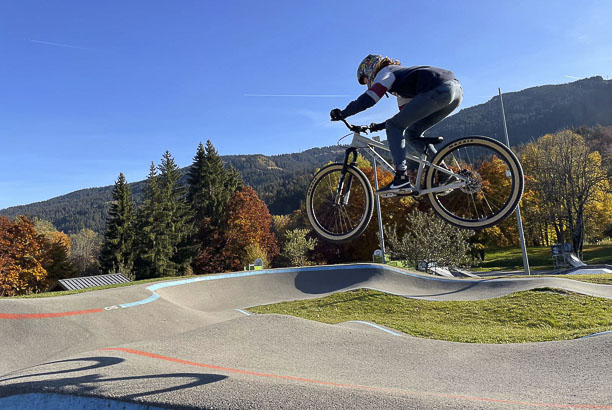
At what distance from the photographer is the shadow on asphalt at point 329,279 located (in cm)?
2064

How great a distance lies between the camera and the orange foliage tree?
3831 cm

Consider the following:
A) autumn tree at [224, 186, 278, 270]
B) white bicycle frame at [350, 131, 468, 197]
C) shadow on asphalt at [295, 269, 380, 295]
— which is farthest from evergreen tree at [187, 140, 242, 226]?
white bicycle frame at [350, 131, 468, 197]

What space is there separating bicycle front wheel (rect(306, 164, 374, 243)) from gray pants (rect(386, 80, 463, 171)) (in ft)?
2.50

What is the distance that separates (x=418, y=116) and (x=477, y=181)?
1028mm

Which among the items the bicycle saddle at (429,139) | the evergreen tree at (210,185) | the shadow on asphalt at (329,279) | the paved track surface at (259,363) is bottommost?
the shadow on asphalt at (329,279)

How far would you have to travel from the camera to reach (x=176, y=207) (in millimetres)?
46500

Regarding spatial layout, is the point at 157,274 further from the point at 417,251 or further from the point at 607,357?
the point at 607,357

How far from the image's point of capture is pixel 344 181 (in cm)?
502

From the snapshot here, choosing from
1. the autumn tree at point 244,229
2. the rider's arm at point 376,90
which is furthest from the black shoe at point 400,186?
the autumn tree at point 244,229

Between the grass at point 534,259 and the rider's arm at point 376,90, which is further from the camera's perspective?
the grass at point 534,259

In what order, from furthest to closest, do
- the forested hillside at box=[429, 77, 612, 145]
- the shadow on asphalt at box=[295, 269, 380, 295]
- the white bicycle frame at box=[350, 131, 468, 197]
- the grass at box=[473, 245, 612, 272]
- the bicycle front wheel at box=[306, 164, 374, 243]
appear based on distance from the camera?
the forested hillside at box=[429, 77, 612, 145], the grass at box=[473, 245, 612, 272], the shadow on asphalt at box=[295, 269, 380, 295], the bicycle front wheel at box=[306, 164, 374, 243], the white bicycle frame at box=[350, 131, 468, 197]

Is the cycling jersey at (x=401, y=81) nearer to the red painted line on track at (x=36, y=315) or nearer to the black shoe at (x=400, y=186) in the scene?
the black shoe at (x=400, y=186)

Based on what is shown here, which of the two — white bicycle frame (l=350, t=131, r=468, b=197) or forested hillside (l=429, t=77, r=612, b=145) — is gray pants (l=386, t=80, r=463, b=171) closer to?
white bicycle frame (l=350, t=131, r=468, b=197)

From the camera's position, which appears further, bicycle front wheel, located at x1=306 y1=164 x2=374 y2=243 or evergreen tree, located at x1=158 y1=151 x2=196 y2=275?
evergreen tree, located at x1=158 y1=151 x2=196 y2=275
